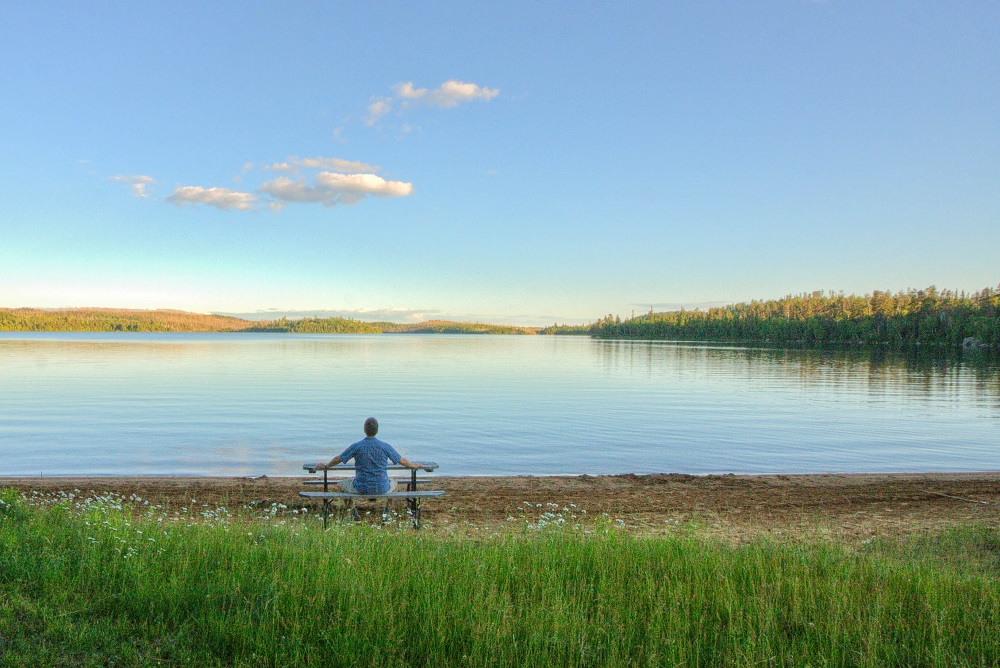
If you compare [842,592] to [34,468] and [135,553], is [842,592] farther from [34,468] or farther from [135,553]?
[34,468]

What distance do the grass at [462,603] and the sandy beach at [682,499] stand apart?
3.07m

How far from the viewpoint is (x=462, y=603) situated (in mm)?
6156

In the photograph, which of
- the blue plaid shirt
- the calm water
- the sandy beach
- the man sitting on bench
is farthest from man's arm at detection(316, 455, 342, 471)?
the calm water

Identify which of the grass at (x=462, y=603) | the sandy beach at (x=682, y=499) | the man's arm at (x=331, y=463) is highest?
the man's arm at (x=331, y=463)

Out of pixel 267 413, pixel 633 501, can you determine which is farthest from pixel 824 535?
pixel 267 413

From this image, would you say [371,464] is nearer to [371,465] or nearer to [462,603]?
[371,465]

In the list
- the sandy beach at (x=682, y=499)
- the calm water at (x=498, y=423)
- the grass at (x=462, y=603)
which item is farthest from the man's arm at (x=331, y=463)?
the calm water at (x=498, y=423)

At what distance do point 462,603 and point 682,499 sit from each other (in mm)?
9388

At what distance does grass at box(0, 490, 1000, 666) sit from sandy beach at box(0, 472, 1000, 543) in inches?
121

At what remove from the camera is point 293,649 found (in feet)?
17.7

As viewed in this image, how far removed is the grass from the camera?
5.46 m

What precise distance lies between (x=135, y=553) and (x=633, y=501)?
9.84 metres

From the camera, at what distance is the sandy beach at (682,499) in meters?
11.9

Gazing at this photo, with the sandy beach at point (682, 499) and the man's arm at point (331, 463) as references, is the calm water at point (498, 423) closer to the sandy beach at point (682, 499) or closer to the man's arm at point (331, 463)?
the sandy beach at point (682, 499)
